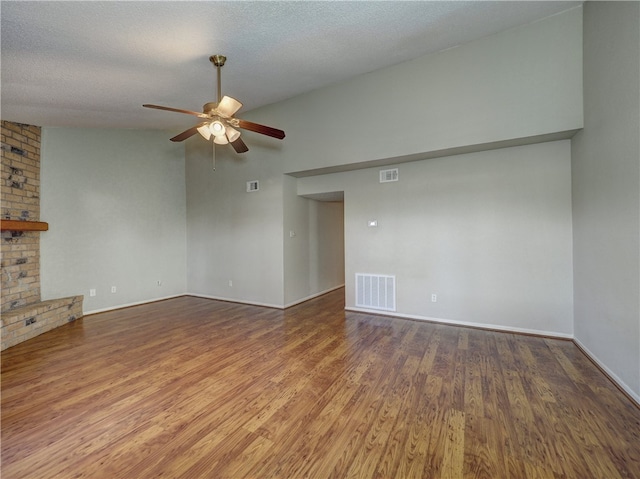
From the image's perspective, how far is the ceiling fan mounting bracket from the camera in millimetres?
3006

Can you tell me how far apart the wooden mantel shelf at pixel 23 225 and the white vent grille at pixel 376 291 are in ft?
16.1

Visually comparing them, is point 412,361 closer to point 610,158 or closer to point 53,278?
point 610,158

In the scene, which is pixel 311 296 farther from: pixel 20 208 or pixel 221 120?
pixel 20 208

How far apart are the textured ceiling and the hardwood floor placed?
3033mm

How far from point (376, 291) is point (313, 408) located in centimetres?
266

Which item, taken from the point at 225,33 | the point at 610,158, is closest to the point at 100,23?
the point at 225,33

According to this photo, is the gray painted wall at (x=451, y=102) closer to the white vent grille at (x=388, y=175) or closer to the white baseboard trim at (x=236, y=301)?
the white vent grille at (x=388, y=175)

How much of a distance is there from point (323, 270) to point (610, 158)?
4.72 meters

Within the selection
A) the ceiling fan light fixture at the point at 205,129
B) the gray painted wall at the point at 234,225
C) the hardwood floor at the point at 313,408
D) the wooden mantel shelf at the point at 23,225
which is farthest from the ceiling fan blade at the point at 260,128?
the wooden mantel shelf at the point at 23,225

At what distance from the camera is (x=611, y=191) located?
2.39m

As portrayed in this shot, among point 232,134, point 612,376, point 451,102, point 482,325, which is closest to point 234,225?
point 232,134

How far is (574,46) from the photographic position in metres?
2.87

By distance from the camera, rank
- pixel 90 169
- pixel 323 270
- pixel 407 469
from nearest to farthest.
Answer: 1. pixel 407 469
2. pixel 90 169
3. pixel 323 270

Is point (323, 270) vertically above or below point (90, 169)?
below
